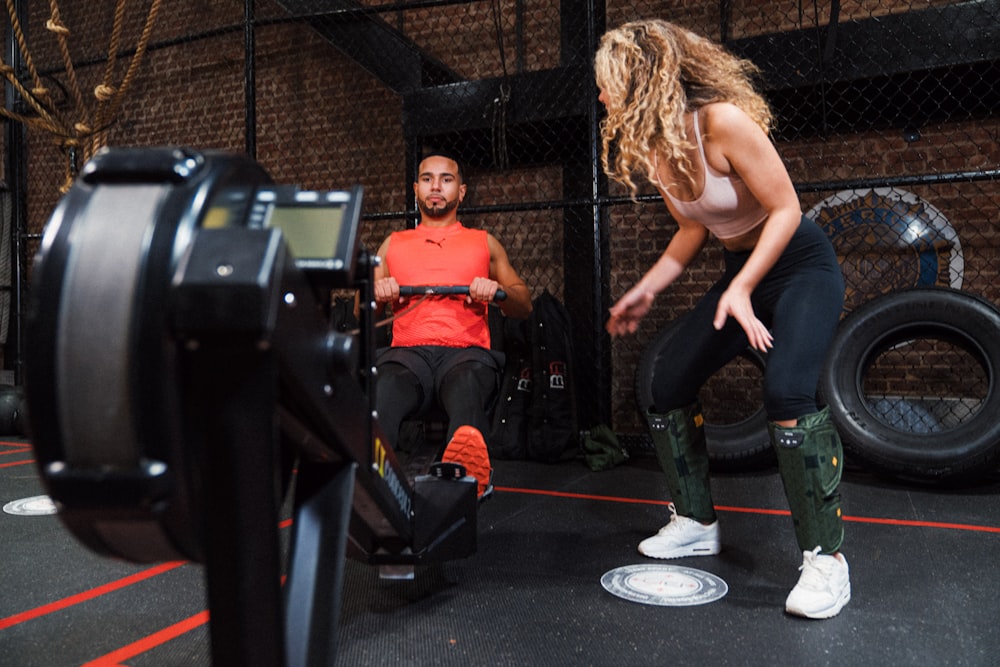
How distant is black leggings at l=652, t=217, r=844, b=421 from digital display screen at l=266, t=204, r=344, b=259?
123cm

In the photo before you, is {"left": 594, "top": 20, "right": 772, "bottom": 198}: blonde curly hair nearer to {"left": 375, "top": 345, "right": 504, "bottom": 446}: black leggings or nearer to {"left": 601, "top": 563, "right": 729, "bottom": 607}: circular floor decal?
{"left": 375, "top": 345, "right": 504, "bottom": 446}: black leggings

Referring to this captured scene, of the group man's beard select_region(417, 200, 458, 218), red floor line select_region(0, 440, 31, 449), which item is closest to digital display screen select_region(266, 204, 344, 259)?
man's beard select_region(417, 200, 458, 218)

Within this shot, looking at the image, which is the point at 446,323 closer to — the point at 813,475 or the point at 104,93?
the point at 813,475

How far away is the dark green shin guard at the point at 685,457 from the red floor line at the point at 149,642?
124cm

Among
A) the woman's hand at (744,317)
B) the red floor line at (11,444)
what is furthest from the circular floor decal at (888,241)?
the red floor line at (11,444)

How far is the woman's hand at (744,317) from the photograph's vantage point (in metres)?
1.49

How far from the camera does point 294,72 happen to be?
5.53 metres

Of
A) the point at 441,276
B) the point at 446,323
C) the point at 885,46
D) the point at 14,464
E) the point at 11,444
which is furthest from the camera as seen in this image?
the point at 11,444

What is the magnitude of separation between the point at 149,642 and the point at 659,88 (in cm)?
167

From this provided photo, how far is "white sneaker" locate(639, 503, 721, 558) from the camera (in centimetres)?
208

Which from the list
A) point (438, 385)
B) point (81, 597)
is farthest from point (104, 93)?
point (81, 597)

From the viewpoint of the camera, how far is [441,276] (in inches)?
106

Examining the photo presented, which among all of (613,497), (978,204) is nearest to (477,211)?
(613,497)

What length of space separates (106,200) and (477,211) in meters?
3.35
